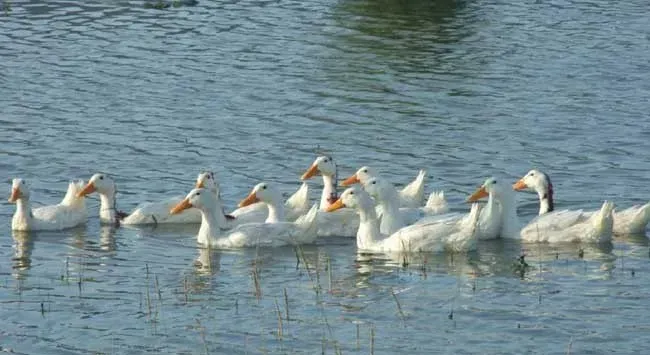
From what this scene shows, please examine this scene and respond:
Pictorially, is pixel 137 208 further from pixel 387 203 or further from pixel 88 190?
pixel 387 203

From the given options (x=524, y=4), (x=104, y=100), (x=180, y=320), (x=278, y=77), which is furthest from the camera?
(x=524, y=4)

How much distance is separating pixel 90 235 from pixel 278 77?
9.31 meters

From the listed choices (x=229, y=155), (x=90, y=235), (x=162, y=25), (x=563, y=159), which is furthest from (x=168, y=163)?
(x=162, y=25)

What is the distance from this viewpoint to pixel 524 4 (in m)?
34.3

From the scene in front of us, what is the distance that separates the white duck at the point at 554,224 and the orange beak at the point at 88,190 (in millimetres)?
4469

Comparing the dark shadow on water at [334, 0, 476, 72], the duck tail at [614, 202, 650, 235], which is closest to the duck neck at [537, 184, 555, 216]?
the duck tail at [614, 202, 650, 235]

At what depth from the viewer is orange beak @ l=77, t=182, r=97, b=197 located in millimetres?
18703

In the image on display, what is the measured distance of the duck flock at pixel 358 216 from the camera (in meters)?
17.1

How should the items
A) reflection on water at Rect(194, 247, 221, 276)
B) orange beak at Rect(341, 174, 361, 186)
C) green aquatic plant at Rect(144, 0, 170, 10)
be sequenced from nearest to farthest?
reflection on water at Rect(194, 247, 221, 276) → orange beak at Rect(341, 174, 361, 186) → green aquatic plant at Rect(144, 0, 170, 10)

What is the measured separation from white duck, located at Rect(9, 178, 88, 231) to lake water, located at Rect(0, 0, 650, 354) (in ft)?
0.78

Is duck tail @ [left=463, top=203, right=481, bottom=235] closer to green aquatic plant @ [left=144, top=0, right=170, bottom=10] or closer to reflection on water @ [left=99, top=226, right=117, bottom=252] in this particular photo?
reflection on water @ [left=99, top=226, right=117, bottom=252]

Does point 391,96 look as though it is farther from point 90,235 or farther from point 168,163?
point 90,235

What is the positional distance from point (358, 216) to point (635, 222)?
302cm

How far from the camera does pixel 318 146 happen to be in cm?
2238
